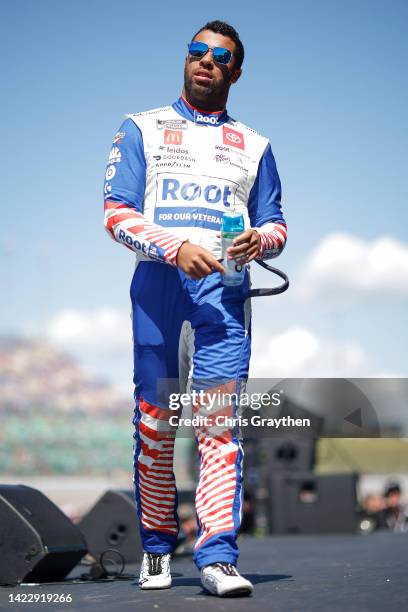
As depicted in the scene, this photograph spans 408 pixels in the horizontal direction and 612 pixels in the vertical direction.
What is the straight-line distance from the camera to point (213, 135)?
358 centimetres

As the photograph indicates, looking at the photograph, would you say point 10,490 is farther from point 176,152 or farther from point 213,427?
point 176,152

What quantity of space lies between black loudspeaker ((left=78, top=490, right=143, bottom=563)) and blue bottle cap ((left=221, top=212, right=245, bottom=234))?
3.16m

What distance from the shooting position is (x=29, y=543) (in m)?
4.08

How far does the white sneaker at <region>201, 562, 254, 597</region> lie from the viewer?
2965 millimetres

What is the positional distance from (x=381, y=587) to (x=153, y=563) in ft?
2.82

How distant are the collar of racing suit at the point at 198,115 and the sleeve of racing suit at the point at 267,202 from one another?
23cm

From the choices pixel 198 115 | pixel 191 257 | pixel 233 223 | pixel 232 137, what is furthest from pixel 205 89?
pixel 191 257

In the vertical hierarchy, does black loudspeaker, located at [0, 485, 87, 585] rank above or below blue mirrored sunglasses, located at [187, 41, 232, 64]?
below

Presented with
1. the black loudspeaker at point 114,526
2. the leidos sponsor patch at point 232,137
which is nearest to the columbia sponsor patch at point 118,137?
the leidos sponsor patch at point 232,137

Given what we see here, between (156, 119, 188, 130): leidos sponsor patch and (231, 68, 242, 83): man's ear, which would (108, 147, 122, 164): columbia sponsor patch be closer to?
(156, 119, 188, 130): leidos sponsor patch

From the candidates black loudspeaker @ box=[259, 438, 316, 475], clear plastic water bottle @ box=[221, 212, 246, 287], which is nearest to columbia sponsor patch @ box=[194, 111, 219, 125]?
clear plastic water bottle @ box=[221, 212, 246, 287]

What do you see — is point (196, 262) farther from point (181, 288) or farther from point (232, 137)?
point (232, 137)

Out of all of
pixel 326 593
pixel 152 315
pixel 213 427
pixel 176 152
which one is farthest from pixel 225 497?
pixel 176 152

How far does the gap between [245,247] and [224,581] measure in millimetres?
1116
